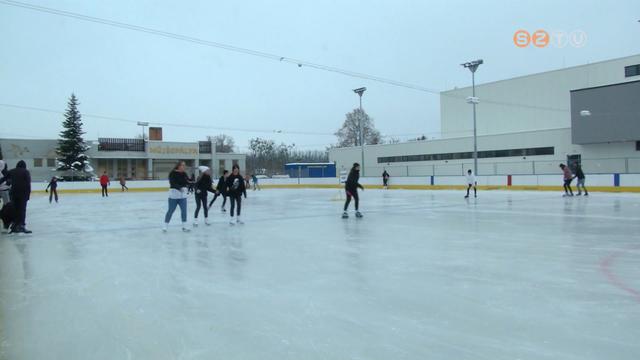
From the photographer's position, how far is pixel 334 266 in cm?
661

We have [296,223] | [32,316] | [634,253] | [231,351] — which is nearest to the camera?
[231,351]

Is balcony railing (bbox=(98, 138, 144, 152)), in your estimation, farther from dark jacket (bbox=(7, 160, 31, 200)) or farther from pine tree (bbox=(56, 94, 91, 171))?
dark jacket (bbox=(7, 160, 31, 200))

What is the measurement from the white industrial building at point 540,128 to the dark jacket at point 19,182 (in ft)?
90.9

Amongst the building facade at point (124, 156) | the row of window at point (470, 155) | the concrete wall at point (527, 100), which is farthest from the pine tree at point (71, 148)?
the concrete wall at point (527, 100)

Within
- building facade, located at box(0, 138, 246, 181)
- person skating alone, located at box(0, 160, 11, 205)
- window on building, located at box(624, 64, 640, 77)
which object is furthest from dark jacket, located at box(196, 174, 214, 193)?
window on building, located at box(624, 64, 640, 77)

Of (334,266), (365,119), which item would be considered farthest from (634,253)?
(365,119)

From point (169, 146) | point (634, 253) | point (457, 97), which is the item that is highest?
point (457, 97)

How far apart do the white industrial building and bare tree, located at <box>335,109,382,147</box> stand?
24899 mm

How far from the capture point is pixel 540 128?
148 ft

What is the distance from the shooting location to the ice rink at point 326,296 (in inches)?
141

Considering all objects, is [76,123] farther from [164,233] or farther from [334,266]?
[334,266]

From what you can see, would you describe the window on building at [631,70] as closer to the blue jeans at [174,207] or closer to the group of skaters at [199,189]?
the group of skaters at [199,189]

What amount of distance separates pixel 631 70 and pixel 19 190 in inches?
1726

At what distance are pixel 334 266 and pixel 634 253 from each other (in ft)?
14.9
